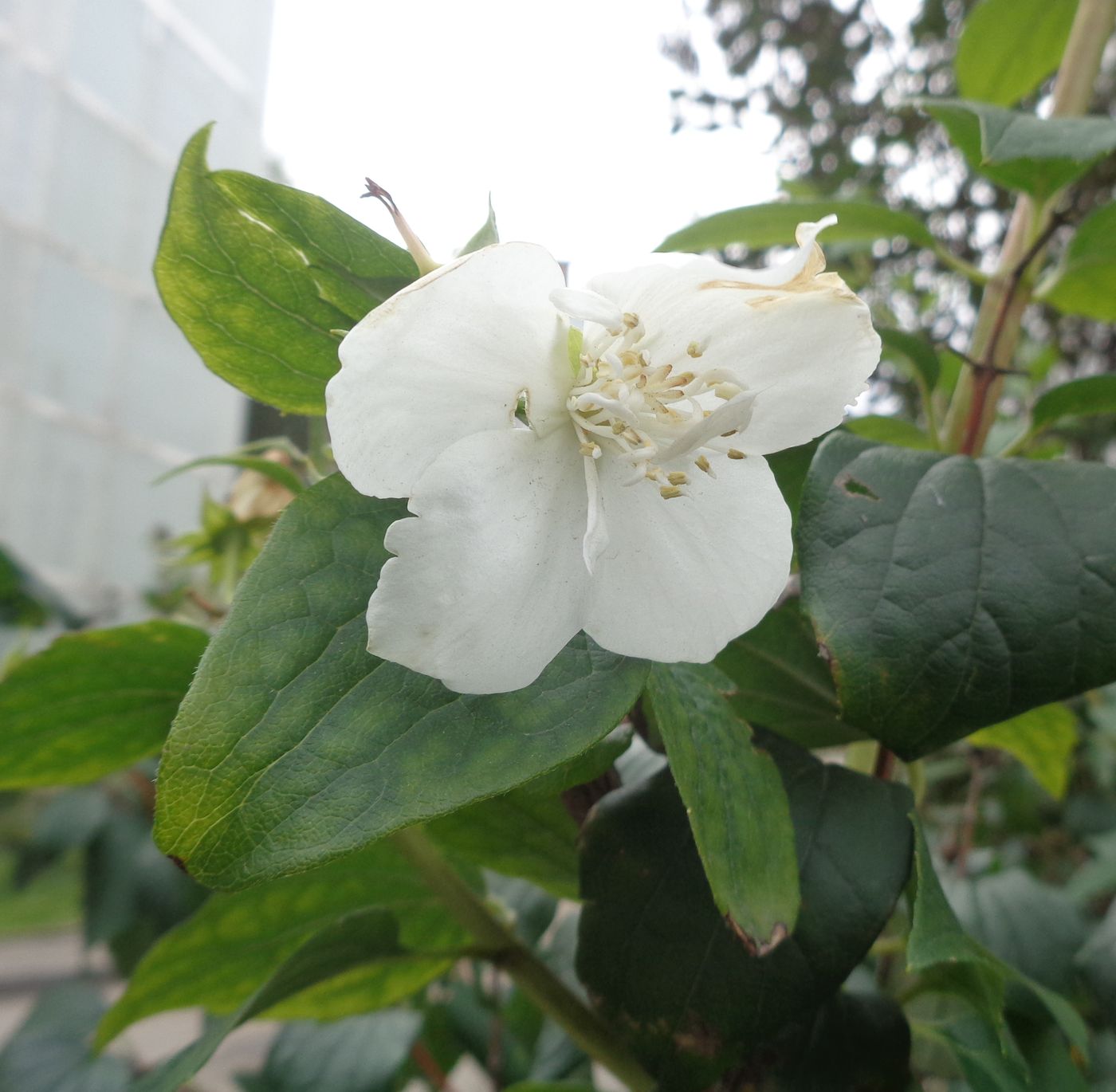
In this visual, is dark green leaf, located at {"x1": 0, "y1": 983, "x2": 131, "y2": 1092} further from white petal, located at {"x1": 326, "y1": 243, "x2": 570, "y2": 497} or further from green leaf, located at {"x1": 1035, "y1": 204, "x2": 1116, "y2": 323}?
green leaf, located at {"x1": 1035, "y1": 204, "x2": 1116, "y2": 323}

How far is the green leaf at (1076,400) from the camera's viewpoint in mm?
485

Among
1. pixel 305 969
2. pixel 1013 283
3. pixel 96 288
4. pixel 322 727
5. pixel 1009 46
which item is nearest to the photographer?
pixel 322 727

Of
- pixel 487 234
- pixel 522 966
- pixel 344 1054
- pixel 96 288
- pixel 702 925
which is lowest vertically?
pixel 96 288

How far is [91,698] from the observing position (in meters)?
0.45

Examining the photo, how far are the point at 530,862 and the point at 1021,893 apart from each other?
0.45 metres

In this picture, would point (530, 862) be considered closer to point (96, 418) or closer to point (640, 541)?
point (640, 541)

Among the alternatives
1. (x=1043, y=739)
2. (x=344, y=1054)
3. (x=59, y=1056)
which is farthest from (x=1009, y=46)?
(x=59, y=1056)

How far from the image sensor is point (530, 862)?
458 millimetres

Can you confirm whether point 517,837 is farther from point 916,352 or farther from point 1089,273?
point 1089,273

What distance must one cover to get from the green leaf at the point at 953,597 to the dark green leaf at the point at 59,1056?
83 centimetres

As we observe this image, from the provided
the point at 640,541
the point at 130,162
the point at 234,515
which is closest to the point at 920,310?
the point at 234,515

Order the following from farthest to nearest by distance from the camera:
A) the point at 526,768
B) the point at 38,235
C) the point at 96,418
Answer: the point at 96,418
the point at 38,235
the point at 526,768

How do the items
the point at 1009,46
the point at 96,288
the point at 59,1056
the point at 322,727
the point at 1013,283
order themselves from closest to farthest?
the point at 322,727 → the point at 1013,283 → the point at 1009,46 → the point at 59,1056 → the point at 96,288

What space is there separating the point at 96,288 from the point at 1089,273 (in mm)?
3712
